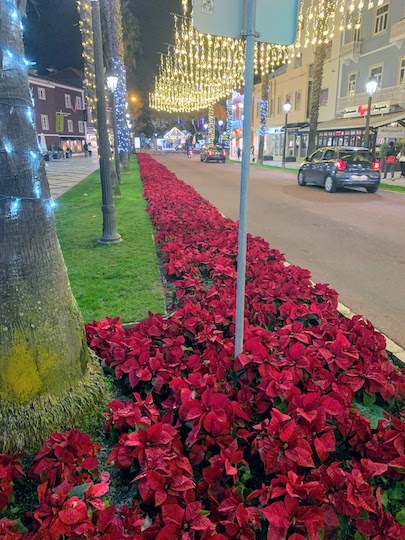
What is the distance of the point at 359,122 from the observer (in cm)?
2975

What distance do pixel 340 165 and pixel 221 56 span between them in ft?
34.2

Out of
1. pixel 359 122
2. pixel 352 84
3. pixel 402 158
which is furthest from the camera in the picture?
pixel 352 84

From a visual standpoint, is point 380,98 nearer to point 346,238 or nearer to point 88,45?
point 88,45

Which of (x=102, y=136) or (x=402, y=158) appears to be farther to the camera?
(x=402, y=158)

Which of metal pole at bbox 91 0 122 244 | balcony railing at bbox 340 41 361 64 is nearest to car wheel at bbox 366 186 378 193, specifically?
metal pole at bbox 91 0 122 244

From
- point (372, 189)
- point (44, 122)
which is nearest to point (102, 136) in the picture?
point (372, 189)

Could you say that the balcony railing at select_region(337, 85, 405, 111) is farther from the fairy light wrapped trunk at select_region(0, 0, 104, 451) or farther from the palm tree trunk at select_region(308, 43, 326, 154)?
the fairy light wrapped trunk at select_region(0, 0, 104, 451)

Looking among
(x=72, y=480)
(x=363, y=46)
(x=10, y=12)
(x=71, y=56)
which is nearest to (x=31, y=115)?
(x=10, y=12)

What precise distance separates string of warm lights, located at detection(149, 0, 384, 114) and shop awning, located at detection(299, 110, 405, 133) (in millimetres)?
5602

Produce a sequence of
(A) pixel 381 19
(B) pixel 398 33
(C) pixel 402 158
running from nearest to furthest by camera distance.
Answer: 1. (C) pixel 402 158
2. (B) pixel 398 33
3. (A) pixel 381 19

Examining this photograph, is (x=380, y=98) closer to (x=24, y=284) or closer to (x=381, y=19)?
(x=381, y=19)

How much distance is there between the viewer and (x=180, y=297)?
4.74 meters

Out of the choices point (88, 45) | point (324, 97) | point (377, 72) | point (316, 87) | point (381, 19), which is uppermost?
point (381, 19)

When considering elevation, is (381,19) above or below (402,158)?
above
